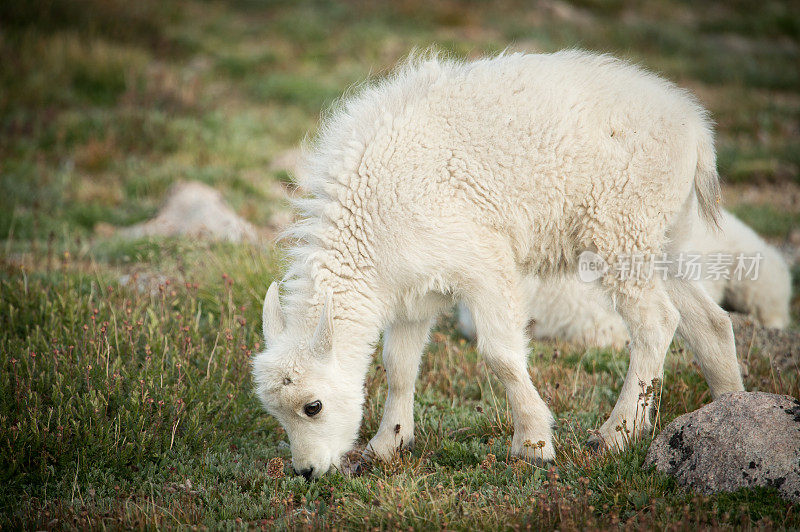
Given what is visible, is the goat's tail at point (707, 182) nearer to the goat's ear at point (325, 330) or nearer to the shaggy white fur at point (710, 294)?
the shaggy white fur at point (710, 294)

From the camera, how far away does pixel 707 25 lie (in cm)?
2370

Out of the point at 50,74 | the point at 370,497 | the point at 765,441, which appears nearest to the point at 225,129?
the point at 50,74

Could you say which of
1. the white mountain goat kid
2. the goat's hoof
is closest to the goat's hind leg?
the white mountain goat kid

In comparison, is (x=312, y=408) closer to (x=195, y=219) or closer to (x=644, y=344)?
(x=644, y=344)

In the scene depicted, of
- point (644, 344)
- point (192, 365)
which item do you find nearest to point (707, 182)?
point (644, 344)

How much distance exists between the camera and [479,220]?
15.7 ft

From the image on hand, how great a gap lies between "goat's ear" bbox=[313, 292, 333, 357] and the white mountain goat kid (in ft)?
0.06

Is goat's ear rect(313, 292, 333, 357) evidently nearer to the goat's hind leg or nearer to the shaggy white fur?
the goat's hind leg

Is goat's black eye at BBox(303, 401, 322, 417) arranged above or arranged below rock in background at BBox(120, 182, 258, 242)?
above

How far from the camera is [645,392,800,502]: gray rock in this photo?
12.7 ft

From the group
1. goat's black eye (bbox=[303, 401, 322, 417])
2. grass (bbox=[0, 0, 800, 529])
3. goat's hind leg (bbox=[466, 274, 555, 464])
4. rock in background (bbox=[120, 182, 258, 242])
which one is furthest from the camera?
rock in background (bbox=[120, 182, 258, 242])

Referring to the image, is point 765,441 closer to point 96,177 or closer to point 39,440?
point 39,440

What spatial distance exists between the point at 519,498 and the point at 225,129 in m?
11.2

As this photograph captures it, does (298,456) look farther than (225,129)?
No
